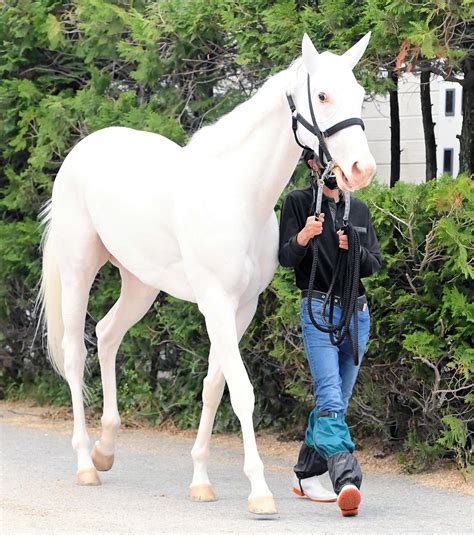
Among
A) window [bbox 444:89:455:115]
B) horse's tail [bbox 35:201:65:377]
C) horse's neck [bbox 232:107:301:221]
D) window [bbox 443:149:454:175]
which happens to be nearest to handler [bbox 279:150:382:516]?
horse's neck [bbox 232:107:301:221]

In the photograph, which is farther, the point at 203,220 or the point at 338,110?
the point at 203,220

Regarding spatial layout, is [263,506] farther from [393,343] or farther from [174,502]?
[393,343]

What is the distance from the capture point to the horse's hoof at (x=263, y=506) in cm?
567

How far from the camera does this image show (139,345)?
8.91 meters

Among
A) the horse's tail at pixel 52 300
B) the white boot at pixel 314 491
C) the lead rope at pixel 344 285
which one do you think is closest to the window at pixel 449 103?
the horse's tail at pixel 52 300

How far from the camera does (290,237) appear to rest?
19.8 ft

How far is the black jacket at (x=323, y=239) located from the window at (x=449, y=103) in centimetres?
669

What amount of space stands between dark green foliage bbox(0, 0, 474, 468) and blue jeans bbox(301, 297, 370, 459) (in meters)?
0.66

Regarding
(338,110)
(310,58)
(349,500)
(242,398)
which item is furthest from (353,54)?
(349,500)

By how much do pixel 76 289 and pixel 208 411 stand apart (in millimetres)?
1284

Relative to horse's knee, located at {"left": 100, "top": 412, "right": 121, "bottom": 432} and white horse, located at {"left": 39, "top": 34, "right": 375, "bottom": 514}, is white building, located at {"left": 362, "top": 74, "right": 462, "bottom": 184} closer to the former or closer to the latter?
white horse, located at {"left": 39, "top": 34, "right": 375, "bottom": 514}

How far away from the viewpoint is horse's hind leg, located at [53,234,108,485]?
7043 millimetres

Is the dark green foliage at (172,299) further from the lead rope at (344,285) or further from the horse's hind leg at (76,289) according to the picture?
the horse's hind leg at (76,289)

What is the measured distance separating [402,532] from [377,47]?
286 centimetres
